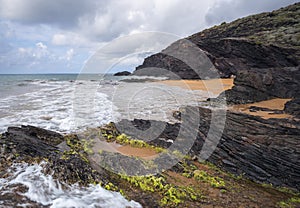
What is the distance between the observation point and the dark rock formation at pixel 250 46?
107 feet

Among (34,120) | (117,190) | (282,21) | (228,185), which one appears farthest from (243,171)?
(282,21)

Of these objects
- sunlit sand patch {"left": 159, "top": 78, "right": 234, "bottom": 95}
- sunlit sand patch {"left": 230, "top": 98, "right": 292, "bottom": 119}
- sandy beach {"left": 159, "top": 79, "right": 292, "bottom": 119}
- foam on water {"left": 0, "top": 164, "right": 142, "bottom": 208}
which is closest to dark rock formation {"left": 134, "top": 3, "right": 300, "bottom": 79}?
sunlit sand patch {"left": 159, "top": 78, "right": 234, "bottom": 95}

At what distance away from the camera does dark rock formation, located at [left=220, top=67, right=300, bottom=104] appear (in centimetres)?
1946

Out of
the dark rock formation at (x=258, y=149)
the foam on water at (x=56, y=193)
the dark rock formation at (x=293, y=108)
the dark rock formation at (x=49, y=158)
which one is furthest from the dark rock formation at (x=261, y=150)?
the dark rock formation at (x=49, y=158)

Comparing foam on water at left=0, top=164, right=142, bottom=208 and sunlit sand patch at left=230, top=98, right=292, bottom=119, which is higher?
sunlit sand patch at left=230, top=98, right=292, bottom=119

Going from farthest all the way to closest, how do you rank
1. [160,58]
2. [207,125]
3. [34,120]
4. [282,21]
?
[160,58]
[282,21]
[34,120]
[207,125]

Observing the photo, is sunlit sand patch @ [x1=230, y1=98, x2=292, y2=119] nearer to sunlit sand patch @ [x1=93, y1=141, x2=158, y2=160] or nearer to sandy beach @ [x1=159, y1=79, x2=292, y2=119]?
sandy beach @ [x1=159, y1=79, x2=292, y2=119]

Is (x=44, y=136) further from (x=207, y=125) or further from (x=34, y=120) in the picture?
(x=207, y=125)

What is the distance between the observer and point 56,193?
5.45m

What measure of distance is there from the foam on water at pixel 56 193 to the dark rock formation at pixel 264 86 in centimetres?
1657

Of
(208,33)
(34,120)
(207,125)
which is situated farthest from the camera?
(208,33)

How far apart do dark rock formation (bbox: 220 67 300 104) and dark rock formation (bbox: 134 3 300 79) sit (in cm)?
1186

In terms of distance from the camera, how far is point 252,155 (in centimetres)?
773

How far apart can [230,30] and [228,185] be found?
55952mm
